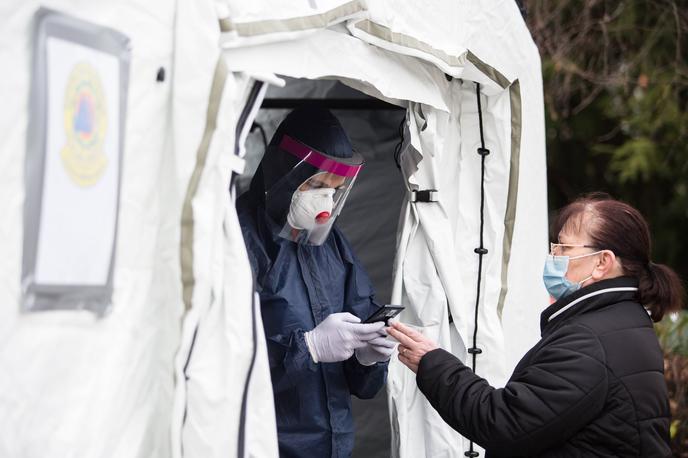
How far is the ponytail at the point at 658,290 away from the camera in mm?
2518

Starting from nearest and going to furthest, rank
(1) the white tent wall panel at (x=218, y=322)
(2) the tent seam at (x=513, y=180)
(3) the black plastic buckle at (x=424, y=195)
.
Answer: (1) the white tent wall panel at (x=218, y=322), (3) the black plastic buckle at (x=424, y=195), (2) the tent seam at (x=513, y=180)

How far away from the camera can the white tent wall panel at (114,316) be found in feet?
5.63

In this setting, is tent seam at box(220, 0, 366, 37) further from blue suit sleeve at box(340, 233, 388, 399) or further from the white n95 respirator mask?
blue suit sleeve at box(340, 233, 388, 399)

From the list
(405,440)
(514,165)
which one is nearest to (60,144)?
(405,440)

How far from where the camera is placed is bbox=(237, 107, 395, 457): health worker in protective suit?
2.79 meters

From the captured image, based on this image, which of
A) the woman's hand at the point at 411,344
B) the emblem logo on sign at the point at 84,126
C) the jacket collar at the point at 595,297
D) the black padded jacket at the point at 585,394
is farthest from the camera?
the woman's hand at the point at 411,344

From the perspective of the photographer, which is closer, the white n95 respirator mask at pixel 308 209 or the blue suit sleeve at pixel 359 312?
the white n95 respirator mask at pixel 308 209

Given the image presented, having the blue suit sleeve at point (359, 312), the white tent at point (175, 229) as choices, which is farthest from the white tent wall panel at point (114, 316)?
the blue suit sleeve at point (359, 312)

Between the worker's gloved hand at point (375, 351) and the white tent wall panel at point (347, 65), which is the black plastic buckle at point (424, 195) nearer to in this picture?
the white tent wall panel at point (347, 65)

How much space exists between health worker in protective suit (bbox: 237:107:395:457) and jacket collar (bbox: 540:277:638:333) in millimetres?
577

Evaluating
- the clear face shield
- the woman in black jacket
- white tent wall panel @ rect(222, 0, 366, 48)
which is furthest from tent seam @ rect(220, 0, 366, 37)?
the woman in black jacket

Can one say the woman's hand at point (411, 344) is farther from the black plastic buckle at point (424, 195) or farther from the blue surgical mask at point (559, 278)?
the black plastic buckle at point (424, 195)

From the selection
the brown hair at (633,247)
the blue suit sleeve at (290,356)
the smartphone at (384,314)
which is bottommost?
the blue suit sleeve at (290,356)

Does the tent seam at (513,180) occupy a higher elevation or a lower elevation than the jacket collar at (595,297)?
higher
